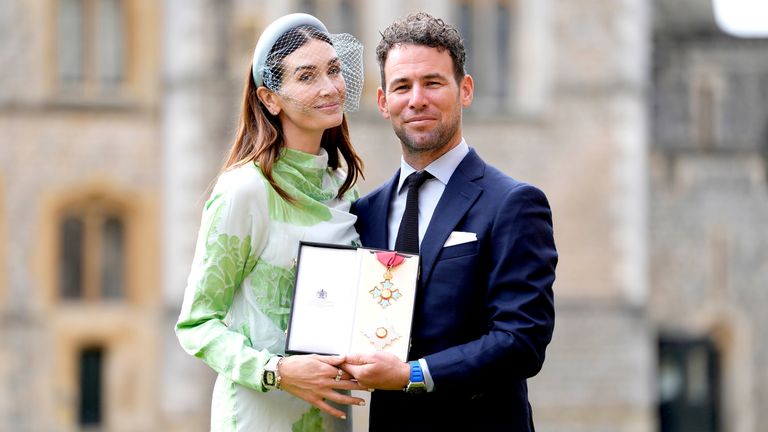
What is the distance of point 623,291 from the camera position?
634 inches

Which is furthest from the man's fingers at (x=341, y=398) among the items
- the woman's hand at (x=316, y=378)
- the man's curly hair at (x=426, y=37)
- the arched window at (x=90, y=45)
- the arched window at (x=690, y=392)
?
the arched window at (x=690, y=392)

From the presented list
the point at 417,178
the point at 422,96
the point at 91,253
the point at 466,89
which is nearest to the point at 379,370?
the point at 417,178

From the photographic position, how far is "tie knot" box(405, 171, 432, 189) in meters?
3.44

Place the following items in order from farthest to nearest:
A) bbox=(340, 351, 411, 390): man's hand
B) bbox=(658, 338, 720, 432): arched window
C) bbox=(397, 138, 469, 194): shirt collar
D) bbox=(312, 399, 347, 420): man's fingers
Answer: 1. bbox=(658, 338, 720, 432): arched window
2. bbox=(397, 138, 469, 194): shirt collar
3. bbox=(312, 399, 347, 420): man's fingers
4. bbox=(340, 351, 411, 390): man's hand

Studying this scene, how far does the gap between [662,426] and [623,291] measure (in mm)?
3683

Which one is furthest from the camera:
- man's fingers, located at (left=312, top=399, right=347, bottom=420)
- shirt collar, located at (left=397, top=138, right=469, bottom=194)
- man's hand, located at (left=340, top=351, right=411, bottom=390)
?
shirt collar, located at (left=397, top=138, right=469, bottom=194)

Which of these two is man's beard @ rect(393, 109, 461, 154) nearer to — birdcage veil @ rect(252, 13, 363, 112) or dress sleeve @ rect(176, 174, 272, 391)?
birdcage veil @ rect(252, 13, 363, 112)

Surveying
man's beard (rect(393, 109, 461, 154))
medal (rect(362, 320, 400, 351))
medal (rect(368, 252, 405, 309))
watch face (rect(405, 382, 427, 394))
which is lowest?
watch face (rect(405, 382, 427, 394))

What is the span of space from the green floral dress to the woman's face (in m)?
0.14

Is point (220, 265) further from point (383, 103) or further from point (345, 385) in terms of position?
point (383, 103)

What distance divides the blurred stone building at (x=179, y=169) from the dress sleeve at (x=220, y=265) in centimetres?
1192

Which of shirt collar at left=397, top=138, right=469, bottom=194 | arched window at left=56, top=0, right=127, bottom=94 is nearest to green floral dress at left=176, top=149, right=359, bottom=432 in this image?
shirt collar at left=397, top=138, right=469, bottom=194

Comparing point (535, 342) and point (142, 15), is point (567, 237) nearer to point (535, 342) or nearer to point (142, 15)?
point (142, 15)

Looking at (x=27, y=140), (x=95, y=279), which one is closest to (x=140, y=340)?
(x=95, y=279)
